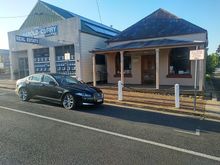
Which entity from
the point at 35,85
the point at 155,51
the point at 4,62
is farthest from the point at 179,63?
the point at 4,62

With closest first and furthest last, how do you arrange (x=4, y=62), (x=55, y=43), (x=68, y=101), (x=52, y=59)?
1. (x=68, y=101)
2. (x=55, y=43)
3. (x=52, y=59)
4. (x=4, y=62)

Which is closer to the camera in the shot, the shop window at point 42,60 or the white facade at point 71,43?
the white facade at point 71,43

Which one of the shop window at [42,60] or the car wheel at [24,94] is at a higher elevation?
the shop window at [42,60]

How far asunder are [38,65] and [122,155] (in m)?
18.1

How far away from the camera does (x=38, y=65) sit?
20.4m

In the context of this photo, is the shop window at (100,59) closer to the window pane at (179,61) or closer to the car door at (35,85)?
the window pane at (179,61)

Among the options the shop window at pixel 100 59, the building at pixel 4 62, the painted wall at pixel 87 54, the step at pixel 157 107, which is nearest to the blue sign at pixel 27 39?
the painted wall at pixel 87 54

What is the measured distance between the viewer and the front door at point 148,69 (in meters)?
16.2

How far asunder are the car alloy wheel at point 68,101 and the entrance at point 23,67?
15153 millimetres

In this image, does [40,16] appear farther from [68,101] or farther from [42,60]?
[68,101]

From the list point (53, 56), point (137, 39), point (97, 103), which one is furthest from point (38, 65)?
point (97, 103)

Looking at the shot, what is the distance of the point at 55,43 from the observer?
61.1 feet

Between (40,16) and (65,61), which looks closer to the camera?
(65,61)

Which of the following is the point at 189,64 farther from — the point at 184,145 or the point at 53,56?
the point at 53,56
